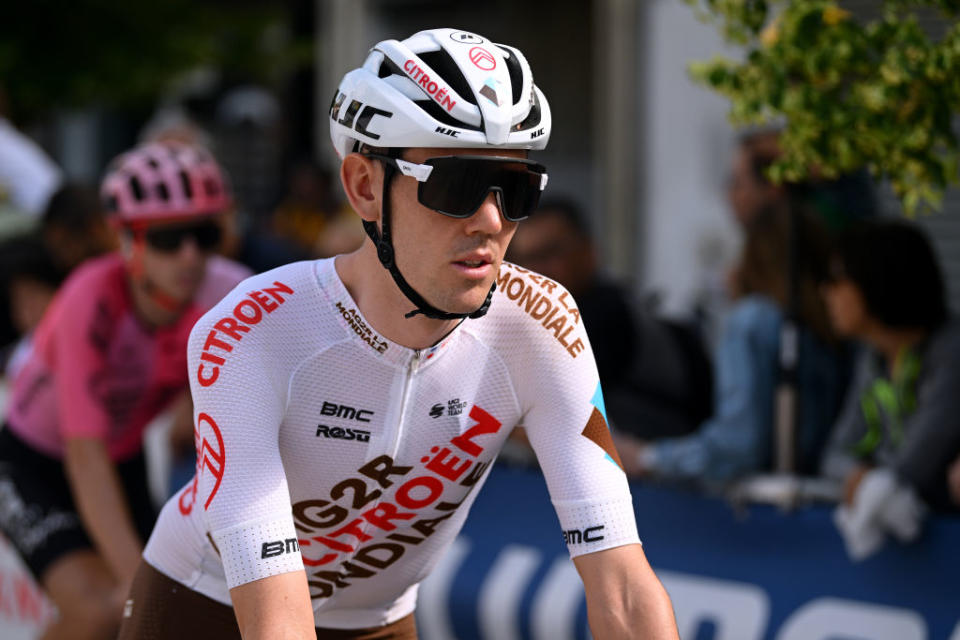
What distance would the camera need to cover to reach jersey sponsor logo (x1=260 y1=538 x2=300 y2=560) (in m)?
2.92

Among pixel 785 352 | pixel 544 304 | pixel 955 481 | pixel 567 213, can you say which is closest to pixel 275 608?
pixel 544 304

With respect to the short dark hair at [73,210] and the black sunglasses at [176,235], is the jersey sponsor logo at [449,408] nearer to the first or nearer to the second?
the black sunglasses at [176,235]

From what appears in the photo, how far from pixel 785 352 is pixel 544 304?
243 cm

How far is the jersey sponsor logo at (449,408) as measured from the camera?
3.29m

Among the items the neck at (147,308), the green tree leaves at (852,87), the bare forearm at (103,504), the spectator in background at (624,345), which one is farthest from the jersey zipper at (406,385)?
the spectator in background at (624,345)

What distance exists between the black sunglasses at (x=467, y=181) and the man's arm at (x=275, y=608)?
876mm

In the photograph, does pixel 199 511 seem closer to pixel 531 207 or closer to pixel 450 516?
pixel 450 516

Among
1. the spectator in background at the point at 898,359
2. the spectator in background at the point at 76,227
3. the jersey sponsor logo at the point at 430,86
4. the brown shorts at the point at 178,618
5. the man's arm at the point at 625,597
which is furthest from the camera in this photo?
the spectator in background at the point at 76,227

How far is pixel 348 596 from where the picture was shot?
3.60m

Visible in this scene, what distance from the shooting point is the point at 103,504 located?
202 inches

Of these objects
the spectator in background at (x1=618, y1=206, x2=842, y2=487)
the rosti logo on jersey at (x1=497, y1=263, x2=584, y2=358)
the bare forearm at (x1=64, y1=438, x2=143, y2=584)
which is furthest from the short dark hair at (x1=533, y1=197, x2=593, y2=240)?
the rosti logo on jersey at (x1=497, y1=263, x2=584, y2=358)

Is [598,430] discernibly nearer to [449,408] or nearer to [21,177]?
[449,408]

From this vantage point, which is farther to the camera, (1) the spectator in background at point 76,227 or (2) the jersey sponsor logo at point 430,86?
(1) the spectator in background at point 76,227

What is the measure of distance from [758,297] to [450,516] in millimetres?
2626
